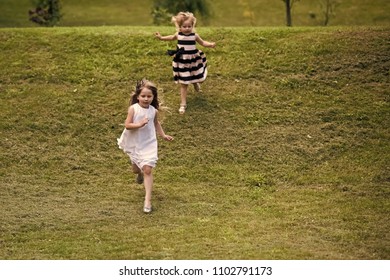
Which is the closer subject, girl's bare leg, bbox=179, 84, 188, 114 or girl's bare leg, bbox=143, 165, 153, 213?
girl's bare leg, bbox=143, 165, 153, 213

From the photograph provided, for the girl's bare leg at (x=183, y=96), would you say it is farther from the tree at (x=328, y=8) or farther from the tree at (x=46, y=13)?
the tree at (x=328, y=8)

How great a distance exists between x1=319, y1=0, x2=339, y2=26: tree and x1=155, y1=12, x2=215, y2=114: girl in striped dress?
8713 mm

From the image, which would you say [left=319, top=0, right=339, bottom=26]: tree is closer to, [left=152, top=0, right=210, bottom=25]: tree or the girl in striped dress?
[left=152, top=0, right=210, bottom=25]: tree

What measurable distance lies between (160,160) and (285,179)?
1.66m

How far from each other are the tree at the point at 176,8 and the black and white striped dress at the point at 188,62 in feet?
23.8

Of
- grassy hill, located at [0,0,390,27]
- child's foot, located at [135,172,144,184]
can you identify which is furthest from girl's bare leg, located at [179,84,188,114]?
grassy hill, located at [0,0,390,27]

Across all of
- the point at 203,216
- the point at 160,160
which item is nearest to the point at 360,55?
the point at 160,160

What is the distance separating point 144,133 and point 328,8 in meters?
12.1

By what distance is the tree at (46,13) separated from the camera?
18625 millimetres

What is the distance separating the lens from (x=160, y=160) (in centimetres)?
1041

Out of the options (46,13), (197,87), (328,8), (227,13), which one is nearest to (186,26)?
(197,87)

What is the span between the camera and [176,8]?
18891mm

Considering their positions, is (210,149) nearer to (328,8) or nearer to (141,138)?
(141,138)

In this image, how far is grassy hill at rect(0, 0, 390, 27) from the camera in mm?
20344
